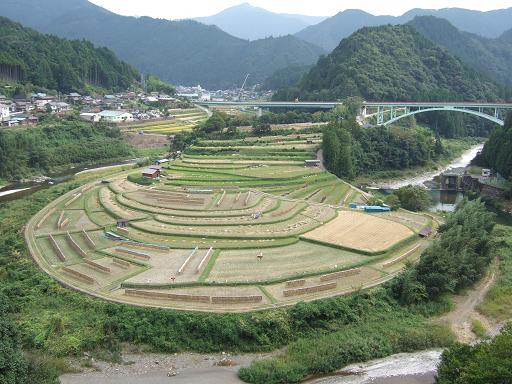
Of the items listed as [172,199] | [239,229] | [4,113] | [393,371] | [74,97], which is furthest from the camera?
[74,97]

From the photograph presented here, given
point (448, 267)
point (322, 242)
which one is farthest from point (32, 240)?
point (448, 267)

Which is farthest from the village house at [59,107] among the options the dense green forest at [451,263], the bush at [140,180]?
the dense green forest at [451,263]

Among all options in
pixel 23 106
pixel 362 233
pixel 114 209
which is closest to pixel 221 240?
pixel 362 233

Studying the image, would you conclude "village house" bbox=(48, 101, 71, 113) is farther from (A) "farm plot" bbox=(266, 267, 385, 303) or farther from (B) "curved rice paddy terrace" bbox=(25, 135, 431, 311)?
(A) "farm plot" bbox=(266, 267, 385, 303)

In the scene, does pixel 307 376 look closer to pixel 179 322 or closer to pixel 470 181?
pixel 179 322

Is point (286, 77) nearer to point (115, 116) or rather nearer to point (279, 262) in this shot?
point (115, 116)

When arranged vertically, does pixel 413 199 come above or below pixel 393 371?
above
